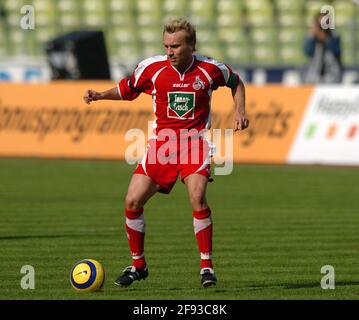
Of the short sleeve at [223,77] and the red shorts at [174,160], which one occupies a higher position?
the short sleeve at [223,77]

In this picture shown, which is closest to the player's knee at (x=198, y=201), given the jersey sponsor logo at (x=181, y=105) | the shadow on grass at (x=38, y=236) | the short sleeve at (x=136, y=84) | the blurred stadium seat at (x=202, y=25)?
the jersey sponsor logo at (x=181, y=105)

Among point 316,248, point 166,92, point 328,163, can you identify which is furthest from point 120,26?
point 166,92

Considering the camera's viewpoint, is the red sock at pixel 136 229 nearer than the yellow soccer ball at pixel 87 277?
No

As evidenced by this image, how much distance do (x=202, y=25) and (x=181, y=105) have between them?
21097 mm

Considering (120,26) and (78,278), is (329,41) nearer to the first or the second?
(120,26)

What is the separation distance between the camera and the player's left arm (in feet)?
33.5

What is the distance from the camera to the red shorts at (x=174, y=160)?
10.4m

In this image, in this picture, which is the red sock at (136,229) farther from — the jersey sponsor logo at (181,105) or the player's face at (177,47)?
the player's face at (177,47)

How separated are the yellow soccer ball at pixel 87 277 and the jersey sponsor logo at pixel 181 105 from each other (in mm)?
1498

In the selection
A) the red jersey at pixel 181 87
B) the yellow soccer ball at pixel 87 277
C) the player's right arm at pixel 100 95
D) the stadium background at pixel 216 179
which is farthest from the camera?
the stadium background at pixel 216 179

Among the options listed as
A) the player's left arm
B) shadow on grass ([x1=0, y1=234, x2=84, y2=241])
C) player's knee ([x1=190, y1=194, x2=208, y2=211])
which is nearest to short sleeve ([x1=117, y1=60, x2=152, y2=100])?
the player's left arm

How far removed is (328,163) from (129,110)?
4.30 meters

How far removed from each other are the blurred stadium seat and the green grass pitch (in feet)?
25.1
